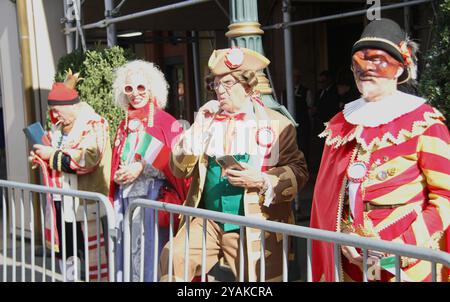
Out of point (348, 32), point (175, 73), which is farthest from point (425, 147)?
point (175, 73)

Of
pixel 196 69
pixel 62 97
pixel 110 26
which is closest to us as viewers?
pixel 62 97

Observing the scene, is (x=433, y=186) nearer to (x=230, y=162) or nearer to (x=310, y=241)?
(x=310, y=241)

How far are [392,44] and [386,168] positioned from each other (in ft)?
1.69

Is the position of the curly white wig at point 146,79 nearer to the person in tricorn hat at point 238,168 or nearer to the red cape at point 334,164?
the person in tricorn hat at point 238,168

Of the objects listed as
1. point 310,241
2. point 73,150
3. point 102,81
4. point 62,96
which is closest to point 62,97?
point 62,96

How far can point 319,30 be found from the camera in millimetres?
11492

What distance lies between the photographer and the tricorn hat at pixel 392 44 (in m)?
2.96

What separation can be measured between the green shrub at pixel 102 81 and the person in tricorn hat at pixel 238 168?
2.52 metres

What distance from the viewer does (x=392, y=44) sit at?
2.96 meters

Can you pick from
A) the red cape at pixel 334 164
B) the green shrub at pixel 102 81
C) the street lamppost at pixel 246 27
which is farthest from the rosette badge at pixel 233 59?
the green shrub at pixel 102 81

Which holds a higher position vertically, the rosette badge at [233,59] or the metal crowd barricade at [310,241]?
the rosette badge at [233,59]

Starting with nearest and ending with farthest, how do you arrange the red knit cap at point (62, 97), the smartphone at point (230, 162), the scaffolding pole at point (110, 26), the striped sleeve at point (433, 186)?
the striped sleeve at point (433, 186) → the smartphone at point (230, 162) → the red knit cap at point (62, 97) → the scaffolding pole at point (110, 26)

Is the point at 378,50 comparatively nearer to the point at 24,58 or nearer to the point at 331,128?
the point at 331,128
